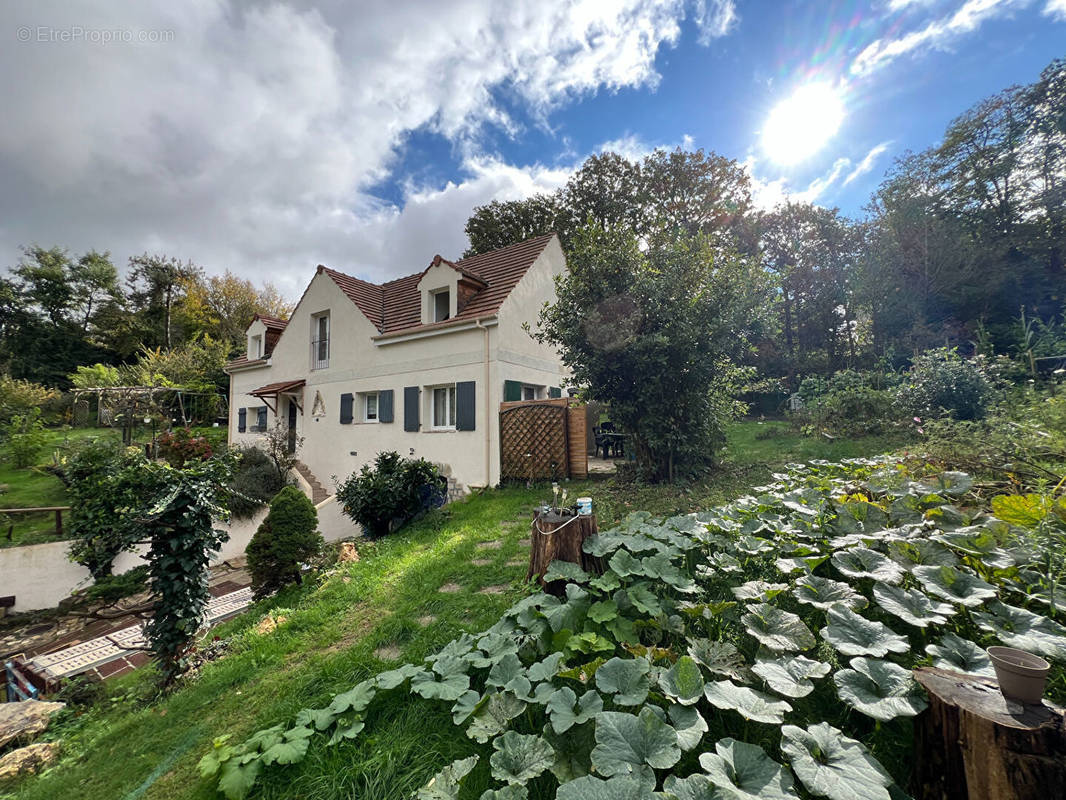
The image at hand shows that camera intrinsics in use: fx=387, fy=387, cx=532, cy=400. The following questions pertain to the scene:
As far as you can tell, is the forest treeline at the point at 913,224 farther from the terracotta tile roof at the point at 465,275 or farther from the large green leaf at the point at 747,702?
the large green leaf at the point at 747,702

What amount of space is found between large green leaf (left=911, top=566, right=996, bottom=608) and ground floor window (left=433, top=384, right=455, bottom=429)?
9.30 meters

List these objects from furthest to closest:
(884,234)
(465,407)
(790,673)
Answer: (884,234), (465,407), (790,673)

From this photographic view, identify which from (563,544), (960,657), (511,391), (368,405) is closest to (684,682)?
(960,657)

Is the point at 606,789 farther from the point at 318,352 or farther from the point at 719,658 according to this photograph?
the point at 318,352

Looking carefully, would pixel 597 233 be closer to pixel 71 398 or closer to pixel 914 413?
pixel 914 413

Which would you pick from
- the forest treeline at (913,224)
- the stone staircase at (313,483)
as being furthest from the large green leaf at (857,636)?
the forest treeline at (913,224)

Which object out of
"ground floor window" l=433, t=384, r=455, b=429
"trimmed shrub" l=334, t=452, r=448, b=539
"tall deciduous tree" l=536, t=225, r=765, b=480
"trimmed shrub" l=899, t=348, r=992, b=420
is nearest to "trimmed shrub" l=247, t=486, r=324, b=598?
"trimmed shrub" l=334, t=452, r=448, b=539

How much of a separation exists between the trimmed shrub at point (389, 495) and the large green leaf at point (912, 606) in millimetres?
7207

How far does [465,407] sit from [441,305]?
337cm

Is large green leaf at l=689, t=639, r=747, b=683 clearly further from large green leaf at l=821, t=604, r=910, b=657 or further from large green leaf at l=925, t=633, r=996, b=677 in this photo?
large green leaf at l=925, t=633, r=996, b=677

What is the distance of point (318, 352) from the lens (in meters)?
13.2

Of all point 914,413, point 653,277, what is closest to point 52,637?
point 653,277

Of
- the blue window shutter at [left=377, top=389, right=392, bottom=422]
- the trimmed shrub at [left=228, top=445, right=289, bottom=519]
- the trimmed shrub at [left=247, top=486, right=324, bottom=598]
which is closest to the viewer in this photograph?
the trimmed shrub at [left=247, top=486, right=324, bottom=598]

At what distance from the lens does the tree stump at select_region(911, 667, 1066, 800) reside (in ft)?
2.98
